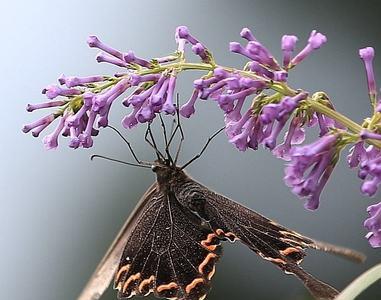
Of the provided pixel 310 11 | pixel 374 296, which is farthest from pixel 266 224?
pixel 310 11

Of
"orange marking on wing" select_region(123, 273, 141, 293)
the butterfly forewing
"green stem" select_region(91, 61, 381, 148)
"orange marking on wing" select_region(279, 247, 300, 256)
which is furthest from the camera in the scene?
"orange marking on wing" select_region(123, 273, 141, 293)

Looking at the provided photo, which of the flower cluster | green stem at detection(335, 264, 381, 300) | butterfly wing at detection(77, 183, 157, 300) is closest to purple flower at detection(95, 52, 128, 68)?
the flower cluster

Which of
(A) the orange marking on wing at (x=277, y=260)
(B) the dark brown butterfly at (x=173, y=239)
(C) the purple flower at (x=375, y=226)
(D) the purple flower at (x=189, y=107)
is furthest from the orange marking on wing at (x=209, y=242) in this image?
(C) the purple flower at (x=375, y=226)

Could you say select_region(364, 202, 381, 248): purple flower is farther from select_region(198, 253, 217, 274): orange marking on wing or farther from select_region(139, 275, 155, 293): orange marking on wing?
select_region(139, 275, 155, 293): orange marking on wing

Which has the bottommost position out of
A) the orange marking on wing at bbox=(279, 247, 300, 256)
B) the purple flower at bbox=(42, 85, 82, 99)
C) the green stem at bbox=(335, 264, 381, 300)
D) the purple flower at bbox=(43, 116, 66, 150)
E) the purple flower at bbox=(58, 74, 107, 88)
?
the orange marking on wing at bbox=(279, 247, 300, 256)

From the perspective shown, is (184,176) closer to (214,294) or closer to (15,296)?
(214,294)

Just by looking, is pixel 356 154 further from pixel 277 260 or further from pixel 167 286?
pixel 167 286

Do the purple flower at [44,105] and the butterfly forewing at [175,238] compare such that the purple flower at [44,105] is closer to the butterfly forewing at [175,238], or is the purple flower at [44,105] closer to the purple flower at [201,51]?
the purple flower at [201,51]
